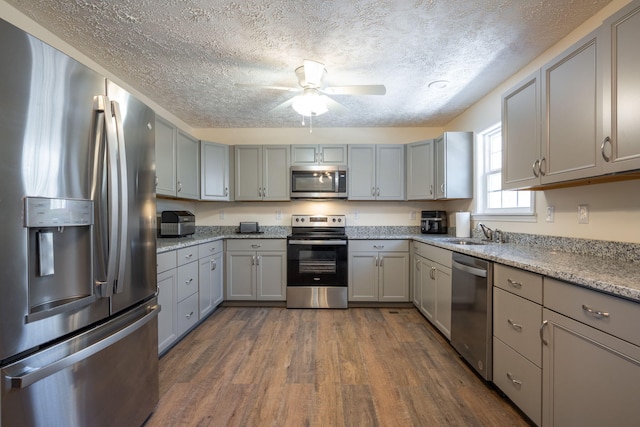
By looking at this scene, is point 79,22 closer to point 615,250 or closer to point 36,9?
point 36,9

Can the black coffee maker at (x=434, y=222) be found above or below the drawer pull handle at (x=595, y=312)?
above

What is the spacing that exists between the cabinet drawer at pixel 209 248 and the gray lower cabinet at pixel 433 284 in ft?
8.08

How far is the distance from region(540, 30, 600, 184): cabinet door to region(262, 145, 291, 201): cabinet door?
8.99 feet

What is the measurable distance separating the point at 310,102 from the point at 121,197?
1.58 meters

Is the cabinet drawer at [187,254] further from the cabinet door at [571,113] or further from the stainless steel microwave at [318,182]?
the cabinet door at [571,113]

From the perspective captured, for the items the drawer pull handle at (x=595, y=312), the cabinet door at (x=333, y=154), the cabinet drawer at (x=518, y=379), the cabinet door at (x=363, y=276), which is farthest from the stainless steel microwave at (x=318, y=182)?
the drawer pull handle at (x=595, y=312)

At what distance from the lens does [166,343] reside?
2.18 metres

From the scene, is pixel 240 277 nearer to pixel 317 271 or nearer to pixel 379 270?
pixel 317 271

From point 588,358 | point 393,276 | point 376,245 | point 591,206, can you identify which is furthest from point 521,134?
point 393,276

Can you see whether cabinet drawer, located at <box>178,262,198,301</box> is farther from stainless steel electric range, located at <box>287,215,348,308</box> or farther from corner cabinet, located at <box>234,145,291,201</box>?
corner cabinet, located at <box>234,145,291,201</box>

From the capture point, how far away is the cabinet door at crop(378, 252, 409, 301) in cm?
332

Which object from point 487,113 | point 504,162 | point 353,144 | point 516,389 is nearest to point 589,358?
point 516,389

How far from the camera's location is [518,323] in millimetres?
1499

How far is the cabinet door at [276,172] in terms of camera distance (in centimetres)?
363
